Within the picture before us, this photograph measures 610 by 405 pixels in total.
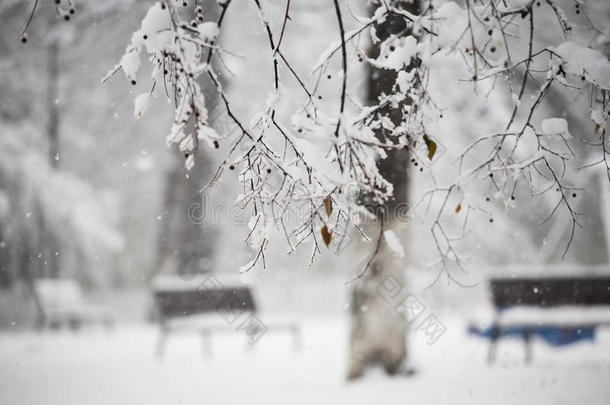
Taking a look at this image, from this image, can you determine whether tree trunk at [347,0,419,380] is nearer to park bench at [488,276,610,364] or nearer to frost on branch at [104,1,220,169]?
park bench at [488,276,610,364]

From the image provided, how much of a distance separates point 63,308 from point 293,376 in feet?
19.5

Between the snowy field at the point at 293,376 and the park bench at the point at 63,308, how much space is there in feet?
5.53

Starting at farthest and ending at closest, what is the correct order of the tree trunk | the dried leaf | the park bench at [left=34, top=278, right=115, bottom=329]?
the park bench at [left=34, top=278, right=115, bottom=329] → the tree trunk → the dried leaf

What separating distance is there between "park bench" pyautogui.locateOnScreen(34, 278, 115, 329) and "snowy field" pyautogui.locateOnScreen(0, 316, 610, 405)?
5.53 ft

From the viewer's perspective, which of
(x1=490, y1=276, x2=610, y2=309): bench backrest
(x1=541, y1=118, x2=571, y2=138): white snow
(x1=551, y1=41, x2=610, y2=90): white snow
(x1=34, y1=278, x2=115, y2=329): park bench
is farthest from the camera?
(x1=34, y1=278, x2=115, y2=329): park bench

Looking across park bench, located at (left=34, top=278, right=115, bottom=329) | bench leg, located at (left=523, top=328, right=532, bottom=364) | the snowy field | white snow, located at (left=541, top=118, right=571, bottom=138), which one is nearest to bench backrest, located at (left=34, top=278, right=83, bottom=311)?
park bench, located at (left=34, top=278, right=115, bottom=329)

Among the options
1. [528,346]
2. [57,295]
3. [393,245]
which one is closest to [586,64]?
[393,245]

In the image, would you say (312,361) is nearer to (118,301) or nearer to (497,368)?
(497,368)

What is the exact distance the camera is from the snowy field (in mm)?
3709

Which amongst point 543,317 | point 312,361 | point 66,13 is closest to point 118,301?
point 312,361

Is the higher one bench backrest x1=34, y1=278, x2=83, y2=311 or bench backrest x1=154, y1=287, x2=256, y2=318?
bench backrest x1=154, y1=287, x2=256, y2=318

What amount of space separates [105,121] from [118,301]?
6795 mm

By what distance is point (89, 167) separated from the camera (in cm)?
1120

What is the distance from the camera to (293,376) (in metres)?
4.50
